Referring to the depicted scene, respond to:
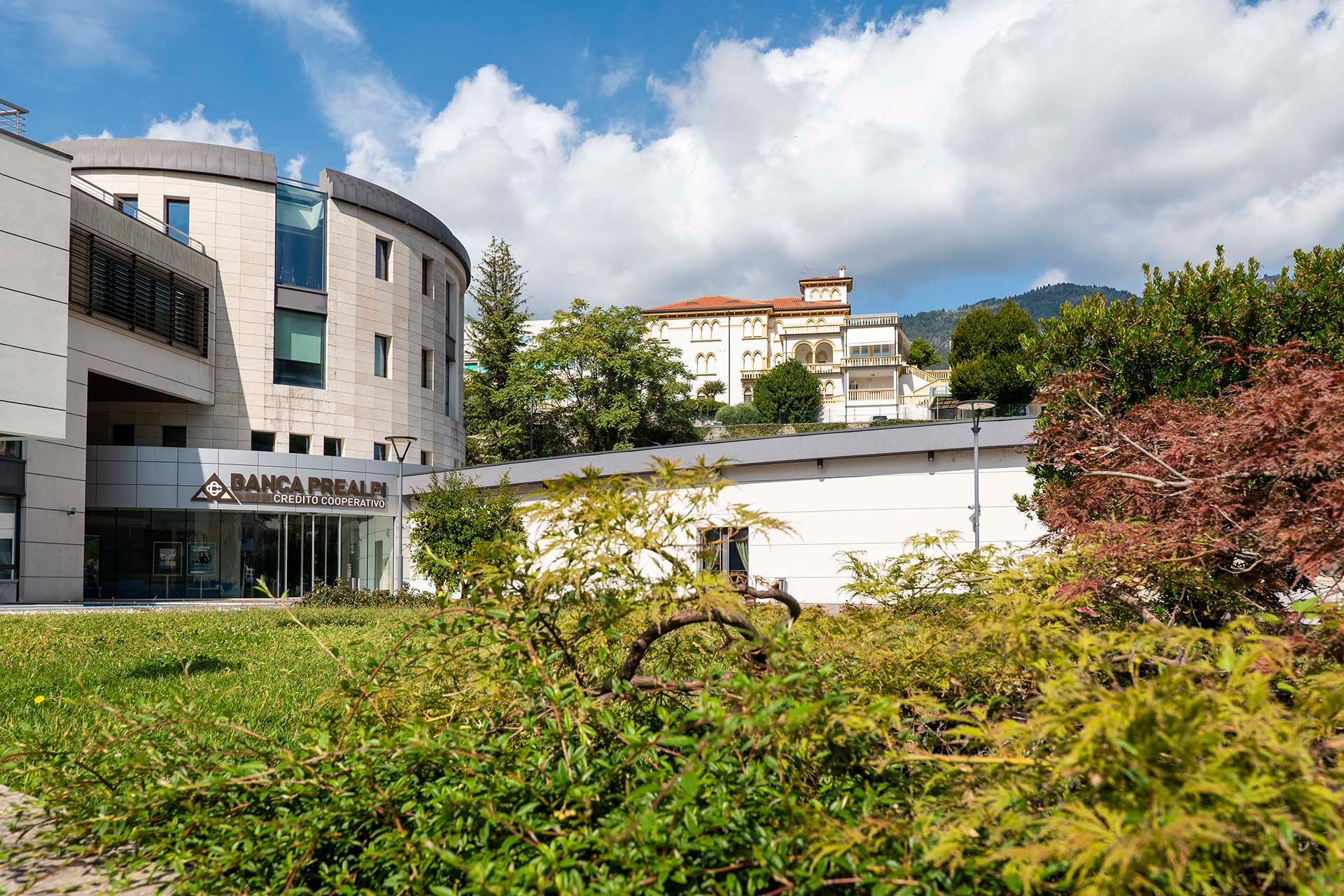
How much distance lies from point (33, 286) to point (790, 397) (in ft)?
162

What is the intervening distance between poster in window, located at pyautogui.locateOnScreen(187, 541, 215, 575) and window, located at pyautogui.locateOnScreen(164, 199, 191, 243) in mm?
10710

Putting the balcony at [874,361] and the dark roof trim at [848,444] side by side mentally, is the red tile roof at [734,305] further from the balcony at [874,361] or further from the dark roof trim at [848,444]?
the dark roof trim at [848,444]

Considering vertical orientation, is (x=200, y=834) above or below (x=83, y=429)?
below

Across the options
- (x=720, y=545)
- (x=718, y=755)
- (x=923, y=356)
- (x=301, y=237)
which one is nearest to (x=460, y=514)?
(x=301, y=237)

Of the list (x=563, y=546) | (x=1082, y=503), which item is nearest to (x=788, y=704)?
(x=563, y=546)

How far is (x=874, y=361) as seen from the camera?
256 feet

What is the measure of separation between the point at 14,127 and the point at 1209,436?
1085 inches

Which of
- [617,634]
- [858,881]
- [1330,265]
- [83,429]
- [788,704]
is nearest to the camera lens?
[858,881]

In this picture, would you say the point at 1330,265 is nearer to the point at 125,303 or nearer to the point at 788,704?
the point at 788,704

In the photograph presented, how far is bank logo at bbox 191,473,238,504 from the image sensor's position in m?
28.1

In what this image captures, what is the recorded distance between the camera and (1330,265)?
911cm

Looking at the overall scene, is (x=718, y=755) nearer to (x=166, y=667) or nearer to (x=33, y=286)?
(x=166, y=667)

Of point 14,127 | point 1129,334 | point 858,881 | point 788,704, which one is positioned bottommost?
point 858,881

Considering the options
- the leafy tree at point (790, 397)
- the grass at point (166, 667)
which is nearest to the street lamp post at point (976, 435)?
the grass at point (166, 667)
